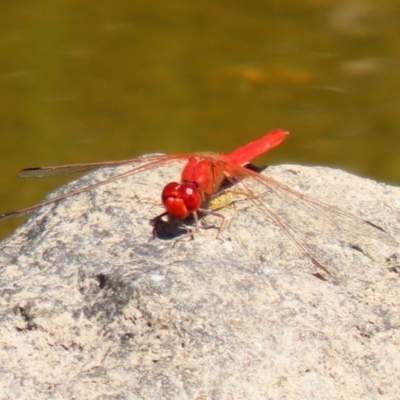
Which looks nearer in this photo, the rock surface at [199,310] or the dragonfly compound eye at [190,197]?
the rock surface at [199,310]

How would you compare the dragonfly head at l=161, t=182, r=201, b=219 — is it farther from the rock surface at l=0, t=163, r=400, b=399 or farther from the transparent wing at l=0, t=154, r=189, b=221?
the transparent wing at l=0, t=154, r=189, b=221

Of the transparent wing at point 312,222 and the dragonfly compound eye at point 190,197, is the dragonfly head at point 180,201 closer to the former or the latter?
the dragonfly compound eye at point 190,197

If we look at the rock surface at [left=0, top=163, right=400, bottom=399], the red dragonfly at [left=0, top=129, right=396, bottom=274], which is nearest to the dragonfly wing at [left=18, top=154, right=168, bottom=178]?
the red dragonfly at [left=0, top=129, right=396, bottom=274]

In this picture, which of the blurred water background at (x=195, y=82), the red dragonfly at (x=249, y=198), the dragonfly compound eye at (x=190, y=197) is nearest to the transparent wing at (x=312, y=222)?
the red dragonfly at (x=249, y=198)

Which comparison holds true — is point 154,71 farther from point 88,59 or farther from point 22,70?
point 22,70

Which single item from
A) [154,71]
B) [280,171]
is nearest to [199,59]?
[154,71]

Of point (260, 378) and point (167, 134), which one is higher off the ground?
point (260, 378)
